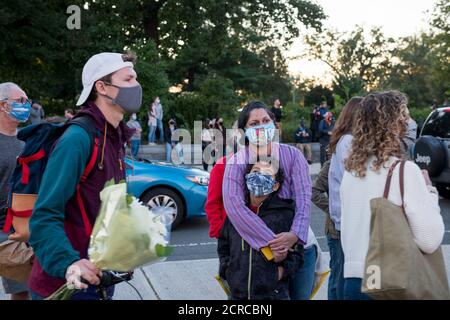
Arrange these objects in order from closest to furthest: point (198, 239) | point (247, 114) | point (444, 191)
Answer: point (247, 114) → point (198, 239) → point (444, 191)

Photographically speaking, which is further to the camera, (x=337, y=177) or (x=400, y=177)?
(x=337, y=177)

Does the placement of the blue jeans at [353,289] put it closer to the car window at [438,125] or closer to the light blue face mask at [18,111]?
the light blue face mask at [18,111]

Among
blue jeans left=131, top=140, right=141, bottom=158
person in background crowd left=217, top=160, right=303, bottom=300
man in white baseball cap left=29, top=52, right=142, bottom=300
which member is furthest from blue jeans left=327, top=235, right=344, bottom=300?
blue jeans left=131, top=140, right=141, bottom=158

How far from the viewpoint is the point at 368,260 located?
2.74 metres

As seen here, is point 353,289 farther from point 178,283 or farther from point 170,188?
point 170,188

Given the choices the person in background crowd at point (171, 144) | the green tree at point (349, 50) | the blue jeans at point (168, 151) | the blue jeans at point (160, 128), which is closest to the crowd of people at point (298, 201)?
the person in background crowd at point (171, 144)

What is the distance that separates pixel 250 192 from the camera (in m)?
3.46

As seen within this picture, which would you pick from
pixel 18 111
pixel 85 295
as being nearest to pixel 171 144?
pixel 18 111

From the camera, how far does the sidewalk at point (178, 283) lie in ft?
17.9

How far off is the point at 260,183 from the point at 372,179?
2.17 feet

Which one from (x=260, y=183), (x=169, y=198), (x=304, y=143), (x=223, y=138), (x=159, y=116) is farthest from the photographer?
(x=159, y=116)

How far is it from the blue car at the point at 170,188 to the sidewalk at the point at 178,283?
7.44 ft

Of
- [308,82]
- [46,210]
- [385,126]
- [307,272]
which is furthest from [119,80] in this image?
[308,82]

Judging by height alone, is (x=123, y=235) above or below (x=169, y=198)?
above
